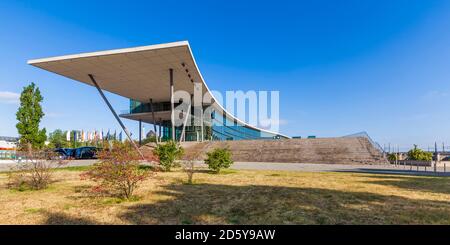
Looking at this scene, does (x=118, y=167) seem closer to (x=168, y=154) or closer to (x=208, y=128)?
(x=168, y=154)

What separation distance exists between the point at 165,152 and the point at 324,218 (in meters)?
11.3

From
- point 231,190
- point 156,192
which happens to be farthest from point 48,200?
point 231,190

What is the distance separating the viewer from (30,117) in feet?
98.6

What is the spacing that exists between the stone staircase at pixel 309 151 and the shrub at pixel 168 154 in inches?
217

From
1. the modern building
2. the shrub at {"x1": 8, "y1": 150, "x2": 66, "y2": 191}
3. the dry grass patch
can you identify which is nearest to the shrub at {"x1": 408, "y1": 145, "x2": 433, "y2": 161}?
the dry grass patch

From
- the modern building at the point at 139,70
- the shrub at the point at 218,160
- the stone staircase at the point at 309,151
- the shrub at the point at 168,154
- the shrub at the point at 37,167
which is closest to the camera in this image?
the shrub at the point at 37,167

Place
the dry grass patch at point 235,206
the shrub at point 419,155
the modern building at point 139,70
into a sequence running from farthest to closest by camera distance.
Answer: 1. the shrub at point 419,155
2. the modern building at point 139,70
3. the dry grass patch at point 235,206

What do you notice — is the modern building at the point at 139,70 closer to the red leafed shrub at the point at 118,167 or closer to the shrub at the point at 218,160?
the shrub at the point at 218,160

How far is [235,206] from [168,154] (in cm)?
936

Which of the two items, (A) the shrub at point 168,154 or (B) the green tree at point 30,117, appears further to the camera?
(B) the green tree at point 30,117

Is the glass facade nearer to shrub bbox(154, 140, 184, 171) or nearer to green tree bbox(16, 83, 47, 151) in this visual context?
green tree bbox(16, 83, 47, 151)

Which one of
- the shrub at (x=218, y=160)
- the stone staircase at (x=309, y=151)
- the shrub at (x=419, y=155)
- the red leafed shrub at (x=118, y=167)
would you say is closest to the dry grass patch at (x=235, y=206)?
the red leafed shrub at (x=118, y=167)

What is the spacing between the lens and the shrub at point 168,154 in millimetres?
14602

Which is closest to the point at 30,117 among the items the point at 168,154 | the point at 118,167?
the point at 168,154
